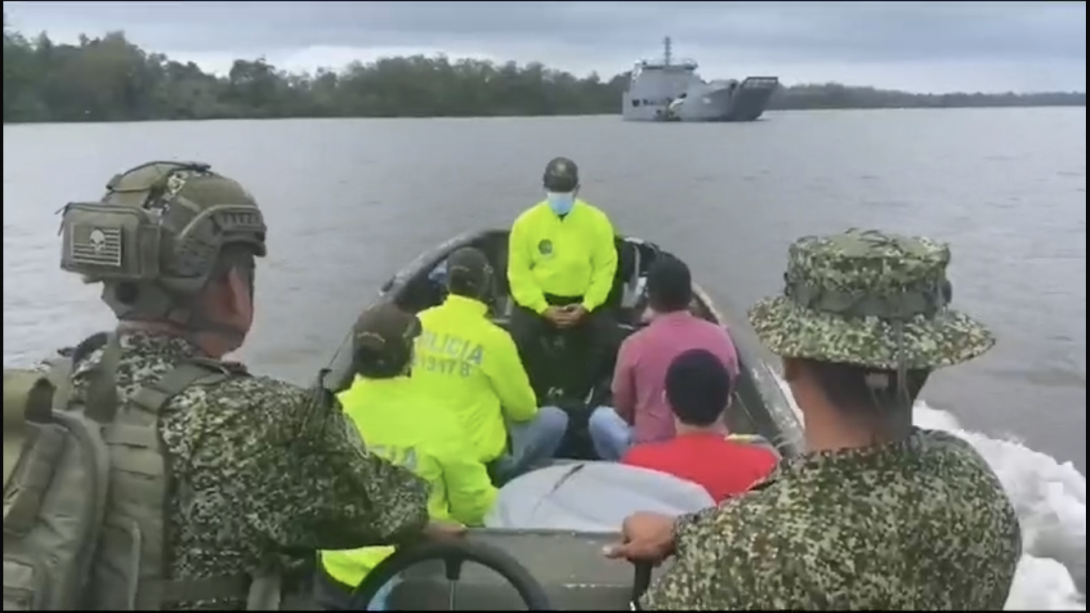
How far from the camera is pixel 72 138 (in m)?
61.6

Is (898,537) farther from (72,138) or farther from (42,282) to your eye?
(72,138)

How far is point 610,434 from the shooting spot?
589 centimetres

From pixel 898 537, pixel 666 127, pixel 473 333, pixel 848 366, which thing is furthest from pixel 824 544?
pixel 666 127

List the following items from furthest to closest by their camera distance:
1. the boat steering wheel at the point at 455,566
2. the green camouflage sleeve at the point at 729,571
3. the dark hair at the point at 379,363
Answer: the dark hair at the point at 379,363
the boat steering wheel at the point at 455,566
the green camouflage sleeve at the point at 729,571

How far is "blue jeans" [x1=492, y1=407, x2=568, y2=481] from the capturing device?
223 inches

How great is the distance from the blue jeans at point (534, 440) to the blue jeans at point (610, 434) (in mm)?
137

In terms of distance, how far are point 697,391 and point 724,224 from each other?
2417 centimetres

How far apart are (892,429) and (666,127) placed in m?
67.7

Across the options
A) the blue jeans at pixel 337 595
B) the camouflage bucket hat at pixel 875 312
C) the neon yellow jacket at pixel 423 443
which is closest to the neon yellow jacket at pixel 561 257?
the neon yellow jacket at pixel 423 443

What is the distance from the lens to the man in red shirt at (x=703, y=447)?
4.07 metres

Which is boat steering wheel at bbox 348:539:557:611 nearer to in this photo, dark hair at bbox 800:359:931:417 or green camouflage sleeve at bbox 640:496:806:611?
green camouflage sleeve at bbox 640:496:806:611

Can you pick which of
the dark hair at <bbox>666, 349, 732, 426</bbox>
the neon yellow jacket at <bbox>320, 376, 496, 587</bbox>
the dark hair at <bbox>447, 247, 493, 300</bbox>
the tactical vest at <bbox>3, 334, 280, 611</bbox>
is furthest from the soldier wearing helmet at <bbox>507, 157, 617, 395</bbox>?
the tactical vest at <bbox>3, 334, 280, 611</bbox>

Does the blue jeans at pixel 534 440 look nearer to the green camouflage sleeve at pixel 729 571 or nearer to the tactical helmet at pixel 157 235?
the tactical helmet at pixel 157 235

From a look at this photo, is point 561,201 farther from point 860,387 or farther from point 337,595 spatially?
point 860,387
